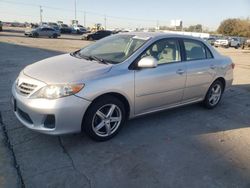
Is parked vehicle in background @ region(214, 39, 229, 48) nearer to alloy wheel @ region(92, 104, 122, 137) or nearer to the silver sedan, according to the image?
the silver sedan

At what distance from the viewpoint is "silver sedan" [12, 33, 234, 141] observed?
3.41m

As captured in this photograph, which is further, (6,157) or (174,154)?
(174,154)

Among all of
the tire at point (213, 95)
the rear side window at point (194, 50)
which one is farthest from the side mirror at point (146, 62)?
the tire at point (213, 95)

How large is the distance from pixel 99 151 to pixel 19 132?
4.35 feet

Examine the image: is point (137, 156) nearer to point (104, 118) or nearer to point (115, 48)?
point (104, 118)

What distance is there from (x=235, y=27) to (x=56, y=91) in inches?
2985

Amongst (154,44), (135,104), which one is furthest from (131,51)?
(135,104)

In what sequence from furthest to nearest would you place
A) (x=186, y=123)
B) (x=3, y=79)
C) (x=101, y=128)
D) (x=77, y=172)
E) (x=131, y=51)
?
(x=3, y=79)
(x=186, y=123)
(x=131, y=51)
(x=101, y=128)
(x=77, y=172)

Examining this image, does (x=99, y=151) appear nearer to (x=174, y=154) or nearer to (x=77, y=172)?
(x=77, y=172)

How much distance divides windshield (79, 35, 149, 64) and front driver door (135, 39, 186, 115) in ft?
0.86

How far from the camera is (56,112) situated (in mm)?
3326

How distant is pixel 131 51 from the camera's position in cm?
426

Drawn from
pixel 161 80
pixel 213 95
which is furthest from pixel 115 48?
pixel 213 95

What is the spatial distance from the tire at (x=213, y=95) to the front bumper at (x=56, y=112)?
3061 mm
